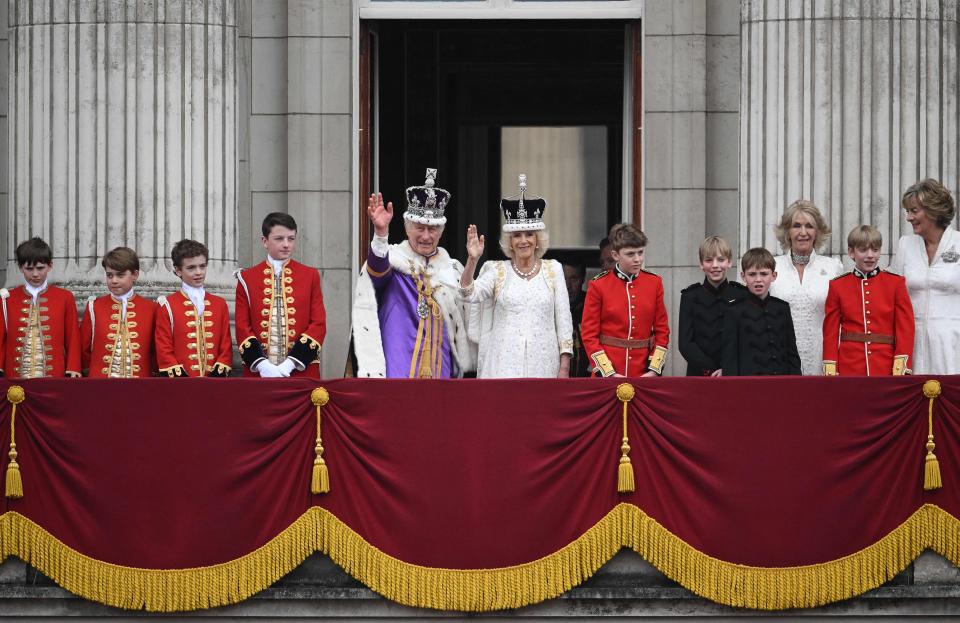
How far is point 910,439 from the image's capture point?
9453 millimetres

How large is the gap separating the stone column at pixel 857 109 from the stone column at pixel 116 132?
14.0ft

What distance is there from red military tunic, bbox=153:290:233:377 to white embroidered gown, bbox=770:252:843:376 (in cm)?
356

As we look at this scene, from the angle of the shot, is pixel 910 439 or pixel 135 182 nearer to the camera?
pixel 910 439

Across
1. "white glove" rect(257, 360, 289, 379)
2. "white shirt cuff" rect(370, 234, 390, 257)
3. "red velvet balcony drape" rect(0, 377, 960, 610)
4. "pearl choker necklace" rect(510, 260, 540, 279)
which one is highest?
"white shirt cuff" rect(370, 234, 390, 257)

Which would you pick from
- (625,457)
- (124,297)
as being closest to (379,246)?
(124,297)

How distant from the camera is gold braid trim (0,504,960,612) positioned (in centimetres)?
928

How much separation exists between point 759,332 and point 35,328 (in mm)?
4624

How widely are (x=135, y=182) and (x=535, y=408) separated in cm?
466

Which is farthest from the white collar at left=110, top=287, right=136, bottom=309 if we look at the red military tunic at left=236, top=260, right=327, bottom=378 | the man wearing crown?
the man wearing crown

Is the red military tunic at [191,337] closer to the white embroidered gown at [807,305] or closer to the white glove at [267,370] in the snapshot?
the white glove at [267,370]

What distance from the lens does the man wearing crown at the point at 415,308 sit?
10758 millimetres

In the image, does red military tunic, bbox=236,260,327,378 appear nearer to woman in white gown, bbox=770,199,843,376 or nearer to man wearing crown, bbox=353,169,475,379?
man wearing crown, bbox=353,169,475,379

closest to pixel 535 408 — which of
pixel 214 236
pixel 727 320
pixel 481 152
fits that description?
pixel 727 320

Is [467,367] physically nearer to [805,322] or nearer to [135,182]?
[805,322]
